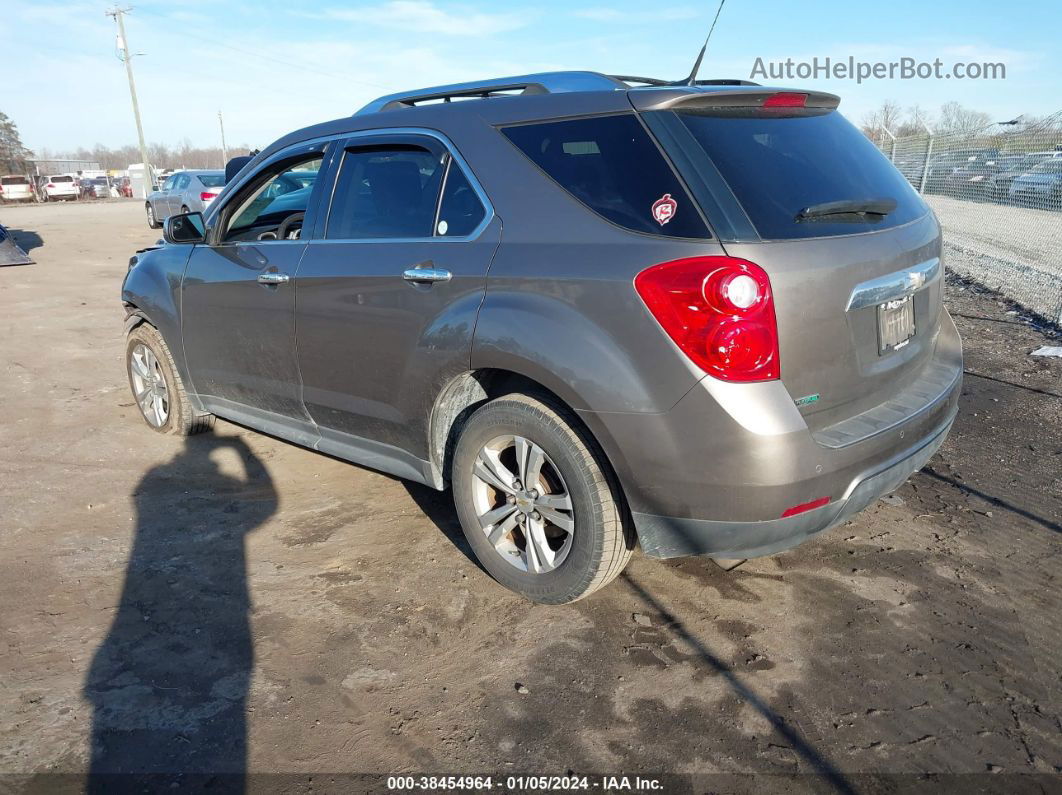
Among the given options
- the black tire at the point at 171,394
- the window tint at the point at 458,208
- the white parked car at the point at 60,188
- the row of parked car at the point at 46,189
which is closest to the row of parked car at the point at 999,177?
the window tint at the point at 458,208

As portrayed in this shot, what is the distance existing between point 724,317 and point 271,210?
3.29m

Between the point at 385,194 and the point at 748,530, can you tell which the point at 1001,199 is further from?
the point at 748,530

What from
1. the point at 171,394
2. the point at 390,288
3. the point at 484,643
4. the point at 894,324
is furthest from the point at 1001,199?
the point at 484,643

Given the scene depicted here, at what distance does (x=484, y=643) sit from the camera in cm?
300

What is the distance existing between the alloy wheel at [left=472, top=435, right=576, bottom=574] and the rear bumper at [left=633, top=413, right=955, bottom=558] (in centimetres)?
36

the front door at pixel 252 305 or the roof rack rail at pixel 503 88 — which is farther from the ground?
the roof rack rail at pixel 503 88

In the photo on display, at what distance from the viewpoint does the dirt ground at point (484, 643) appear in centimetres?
243

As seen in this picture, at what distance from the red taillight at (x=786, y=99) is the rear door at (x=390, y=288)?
3.70ft

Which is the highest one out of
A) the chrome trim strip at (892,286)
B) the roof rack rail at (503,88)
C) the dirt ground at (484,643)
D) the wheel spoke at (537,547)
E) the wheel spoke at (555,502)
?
the roof rack rail at (503,88)

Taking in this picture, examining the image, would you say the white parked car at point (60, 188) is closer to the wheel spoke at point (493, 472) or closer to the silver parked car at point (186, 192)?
the silver parked car at point (186, 192)

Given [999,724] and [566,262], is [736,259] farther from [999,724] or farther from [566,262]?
[999,724]

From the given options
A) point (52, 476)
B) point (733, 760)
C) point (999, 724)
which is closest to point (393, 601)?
point (733, 760)

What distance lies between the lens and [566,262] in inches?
112

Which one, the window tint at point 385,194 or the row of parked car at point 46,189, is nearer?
the window tint at point 385,194
